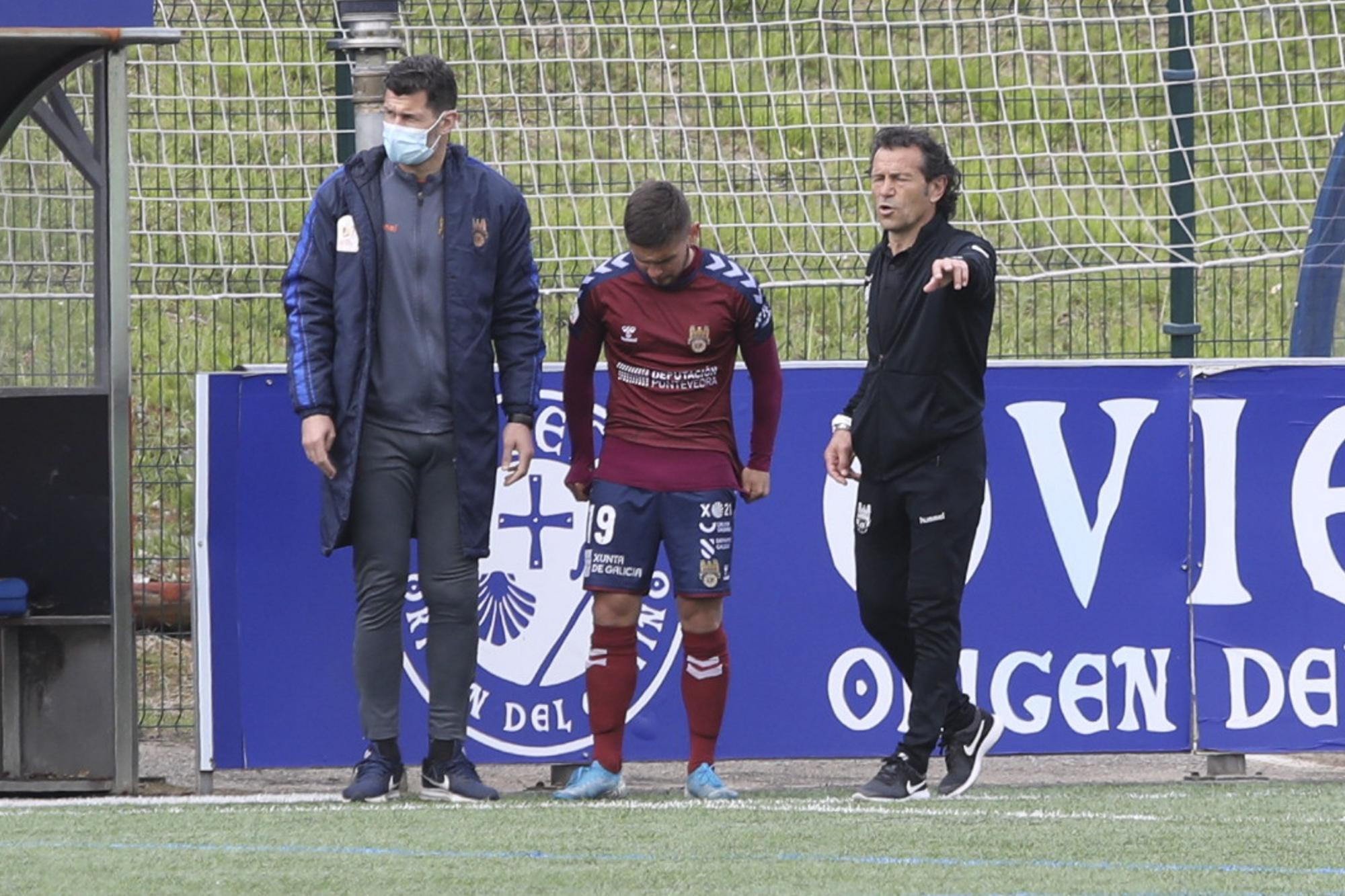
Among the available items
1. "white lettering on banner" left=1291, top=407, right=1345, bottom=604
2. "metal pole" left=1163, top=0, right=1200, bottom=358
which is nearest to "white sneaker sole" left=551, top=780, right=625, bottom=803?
"white lettering on banner" left=1291, top=407, right=1345, bottom=604

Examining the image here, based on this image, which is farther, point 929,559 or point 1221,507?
point 1221,507

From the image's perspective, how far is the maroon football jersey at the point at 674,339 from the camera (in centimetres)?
618

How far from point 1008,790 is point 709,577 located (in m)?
1.18

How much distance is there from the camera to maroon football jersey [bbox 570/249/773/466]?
6.18 m

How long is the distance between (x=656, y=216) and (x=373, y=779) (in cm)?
172

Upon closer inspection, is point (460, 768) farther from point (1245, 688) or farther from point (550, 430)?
point (1245, 688)

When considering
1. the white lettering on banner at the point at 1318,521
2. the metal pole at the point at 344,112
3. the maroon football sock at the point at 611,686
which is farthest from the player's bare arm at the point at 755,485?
the metal pole at the point at 344,112

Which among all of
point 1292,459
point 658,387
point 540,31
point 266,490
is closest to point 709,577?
point 658,387

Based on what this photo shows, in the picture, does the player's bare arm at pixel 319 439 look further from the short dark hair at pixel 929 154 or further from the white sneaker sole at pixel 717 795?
the short dark hair at pixel 929 154

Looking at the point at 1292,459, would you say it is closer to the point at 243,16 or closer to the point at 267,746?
the point at 267,746

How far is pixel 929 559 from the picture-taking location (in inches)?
239

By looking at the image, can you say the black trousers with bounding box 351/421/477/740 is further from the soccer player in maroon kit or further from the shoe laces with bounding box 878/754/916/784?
the shoe laces with bounding box 878/754/916/784

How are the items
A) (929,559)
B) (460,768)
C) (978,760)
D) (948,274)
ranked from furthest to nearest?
(978,760) → (460,768) → (929,559) → (948,274)

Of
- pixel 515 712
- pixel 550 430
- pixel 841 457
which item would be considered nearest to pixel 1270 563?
pixel 841 457
